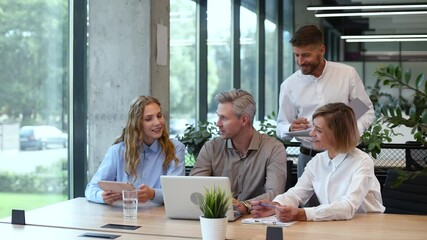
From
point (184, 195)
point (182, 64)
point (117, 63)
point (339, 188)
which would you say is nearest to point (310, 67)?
point (339, 188)

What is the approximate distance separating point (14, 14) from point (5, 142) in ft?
2.71

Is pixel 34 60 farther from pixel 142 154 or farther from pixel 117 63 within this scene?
pixel 142 154

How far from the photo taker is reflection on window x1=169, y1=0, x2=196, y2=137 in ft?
21.6

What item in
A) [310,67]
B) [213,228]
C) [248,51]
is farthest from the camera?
[248,51]

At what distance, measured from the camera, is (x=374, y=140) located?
4871 mm

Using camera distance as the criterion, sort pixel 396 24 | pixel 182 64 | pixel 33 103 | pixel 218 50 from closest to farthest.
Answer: pixel 33 103
pixel 182 64
pixel 218 50
pixel 396 24

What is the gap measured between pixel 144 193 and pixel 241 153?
1.97ft

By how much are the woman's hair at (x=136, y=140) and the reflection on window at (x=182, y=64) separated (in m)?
2.66

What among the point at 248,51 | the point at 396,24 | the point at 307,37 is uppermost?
the point at 396,24

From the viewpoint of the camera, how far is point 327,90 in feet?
13.1

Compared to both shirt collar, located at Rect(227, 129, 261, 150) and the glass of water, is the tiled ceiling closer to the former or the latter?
shirt collar, located at Rect(227, 129, 261, 150)

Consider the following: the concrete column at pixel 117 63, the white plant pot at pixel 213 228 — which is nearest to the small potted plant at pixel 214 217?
the white plant pot at pixel 213 228

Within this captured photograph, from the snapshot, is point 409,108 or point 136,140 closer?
point 409,108

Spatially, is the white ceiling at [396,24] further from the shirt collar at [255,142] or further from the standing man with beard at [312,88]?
the shirt collar at [255,142]
